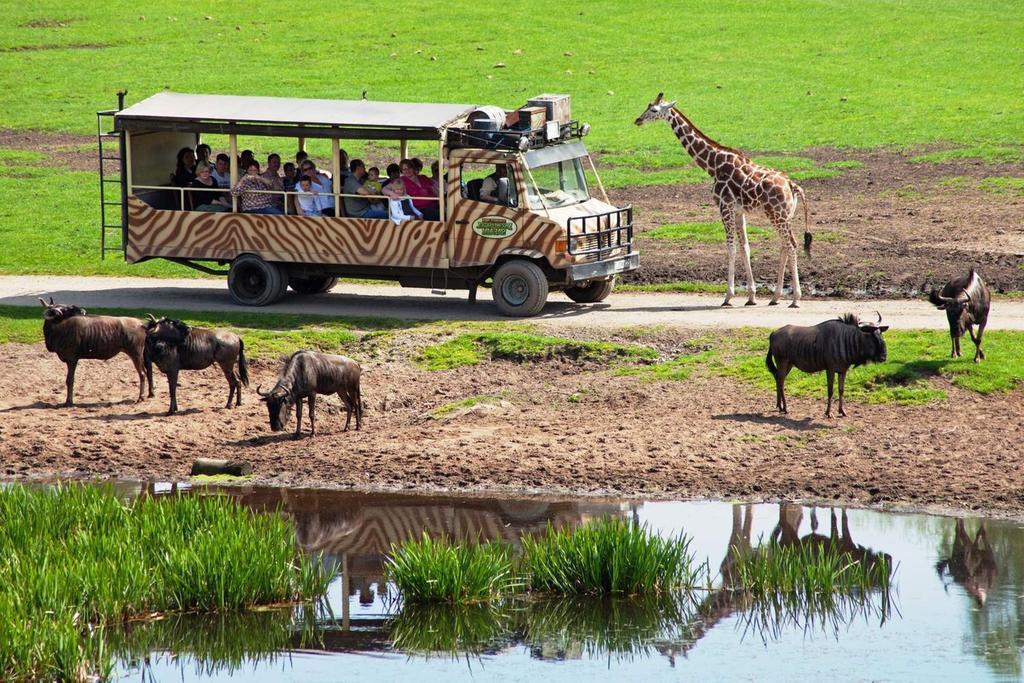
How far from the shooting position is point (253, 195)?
2495cm

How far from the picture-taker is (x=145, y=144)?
25.9 m

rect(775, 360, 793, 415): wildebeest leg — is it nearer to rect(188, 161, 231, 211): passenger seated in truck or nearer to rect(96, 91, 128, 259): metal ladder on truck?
rect(188, 161, 231, 211): passenger seated in truck

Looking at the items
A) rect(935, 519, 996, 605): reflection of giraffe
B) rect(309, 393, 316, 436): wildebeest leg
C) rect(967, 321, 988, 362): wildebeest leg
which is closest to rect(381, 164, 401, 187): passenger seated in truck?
rect(309, 393, 316, 436): wildebeest leg

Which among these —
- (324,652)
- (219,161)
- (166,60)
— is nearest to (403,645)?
(324,652)

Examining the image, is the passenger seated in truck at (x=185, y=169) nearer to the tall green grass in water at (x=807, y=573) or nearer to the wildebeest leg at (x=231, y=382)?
the wildebeest leg at (x=231, y=382)

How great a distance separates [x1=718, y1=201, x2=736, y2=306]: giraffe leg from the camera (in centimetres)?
2492

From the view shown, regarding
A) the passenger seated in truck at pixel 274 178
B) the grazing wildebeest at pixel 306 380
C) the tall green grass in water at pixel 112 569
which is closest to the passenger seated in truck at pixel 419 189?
the passenger seated in truck at pixel 274 178

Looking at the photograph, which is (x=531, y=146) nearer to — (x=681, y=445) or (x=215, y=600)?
(x=681, y=445)

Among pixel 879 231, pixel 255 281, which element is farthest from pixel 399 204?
pixel 879 231

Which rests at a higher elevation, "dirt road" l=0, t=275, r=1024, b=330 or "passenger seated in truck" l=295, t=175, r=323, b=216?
"passenger seated in truck" l=295, t=175, r=323, b=216

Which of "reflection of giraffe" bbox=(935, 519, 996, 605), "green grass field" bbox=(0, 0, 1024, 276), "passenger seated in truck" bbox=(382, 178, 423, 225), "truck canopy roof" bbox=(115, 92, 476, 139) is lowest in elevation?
"reflection of giraffe" bbox=(935, 519, 996, 605)

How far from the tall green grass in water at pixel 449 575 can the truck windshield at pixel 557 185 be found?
1019 centimetres

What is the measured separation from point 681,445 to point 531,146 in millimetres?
7147

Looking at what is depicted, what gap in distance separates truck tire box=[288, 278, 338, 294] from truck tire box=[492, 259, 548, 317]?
153 inches
